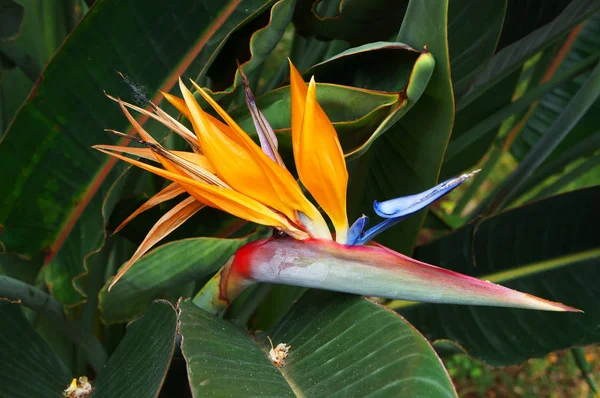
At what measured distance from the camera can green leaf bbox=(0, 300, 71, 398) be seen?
56 cm

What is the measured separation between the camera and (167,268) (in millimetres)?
605

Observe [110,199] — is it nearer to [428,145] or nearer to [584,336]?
[428,145]

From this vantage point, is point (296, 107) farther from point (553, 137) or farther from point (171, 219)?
point (553, 137)

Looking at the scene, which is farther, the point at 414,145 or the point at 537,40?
the point at 537,40

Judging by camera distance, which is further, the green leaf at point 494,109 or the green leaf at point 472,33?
the green leaf at point 494,109

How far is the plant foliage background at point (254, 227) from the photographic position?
0.50m

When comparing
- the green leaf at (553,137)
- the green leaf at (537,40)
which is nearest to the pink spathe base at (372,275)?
the green leaf at (537,40)

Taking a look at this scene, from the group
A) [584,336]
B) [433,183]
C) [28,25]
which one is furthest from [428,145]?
[28,25]

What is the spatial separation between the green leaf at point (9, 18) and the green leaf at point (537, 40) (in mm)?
556

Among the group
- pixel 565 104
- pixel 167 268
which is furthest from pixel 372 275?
pixel 565 104

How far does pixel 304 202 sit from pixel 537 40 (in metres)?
0.46

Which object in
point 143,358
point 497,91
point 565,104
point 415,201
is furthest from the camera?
point 565,104

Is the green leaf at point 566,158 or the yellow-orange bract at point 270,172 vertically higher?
the yellow-orange bract at point 270,172

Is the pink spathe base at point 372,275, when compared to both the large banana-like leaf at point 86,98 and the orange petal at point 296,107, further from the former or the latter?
the large banana-like leaf at point 86,98
